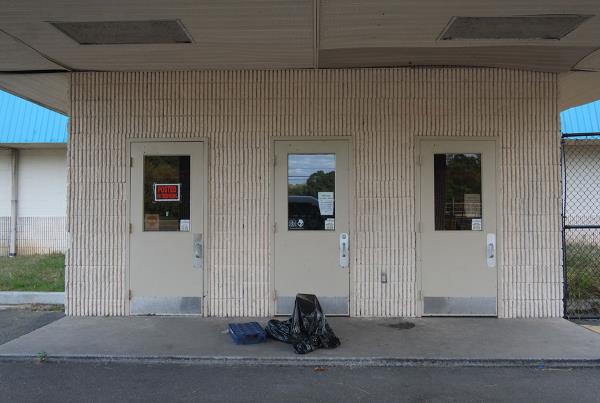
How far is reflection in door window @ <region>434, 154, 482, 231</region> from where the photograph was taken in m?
6.83

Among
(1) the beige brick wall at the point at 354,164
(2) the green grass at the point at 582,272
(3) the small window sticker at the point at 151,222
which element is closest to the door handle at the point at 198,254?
(1) the beige brick wall at the point at 354,164

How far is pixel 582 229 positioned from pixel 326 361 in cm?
934

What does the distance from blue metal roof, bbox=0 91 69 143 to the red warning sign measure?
794cm

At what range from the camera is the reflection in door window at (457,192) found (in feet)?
22.4

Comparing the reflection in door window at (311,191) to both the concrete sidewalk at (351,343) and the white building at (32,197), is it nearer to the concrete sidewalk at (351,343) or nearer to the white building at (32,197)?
the concrete sidewalk at (351,343)

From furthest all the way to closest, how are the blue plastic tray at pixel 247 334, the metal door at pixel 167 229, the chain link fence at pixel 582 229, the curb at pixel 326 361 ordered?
the chain link fence at pixel 582 229 → the metal door at pixel 167 229 → the blue plastic tray at pixel 247 334 → the curb at pixel 326 361

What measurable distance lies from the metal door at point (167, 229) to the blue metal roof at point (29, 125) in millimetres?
7850

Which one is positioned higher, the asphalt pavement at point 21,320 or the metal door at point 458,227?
the metal door at point 458,227

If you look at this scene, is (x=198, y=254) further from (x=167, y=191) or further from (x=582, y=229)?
(x=582, y=229)

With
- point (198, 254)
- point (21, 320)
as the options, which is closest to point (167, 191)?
point (198, 254)

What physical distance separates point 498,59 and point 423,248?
279 cm

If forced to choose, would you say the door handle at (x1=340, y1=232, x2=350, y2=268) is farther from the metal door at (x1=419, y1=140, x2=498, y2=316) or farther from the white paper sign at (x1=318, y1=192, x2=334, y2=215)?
the metal door at (x1=419, y1=140, x2=498, y2=316)

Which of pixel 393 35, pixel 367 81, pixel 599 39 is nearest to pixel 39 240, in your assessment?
pixel 367 81

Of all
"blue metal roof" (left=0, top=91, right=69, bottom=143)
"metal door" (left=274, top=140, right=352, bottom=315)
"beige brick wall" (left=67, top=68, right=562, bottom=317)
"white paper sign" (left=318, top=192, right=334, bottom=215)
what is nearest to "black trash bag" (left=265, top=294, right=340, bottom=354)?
"metal door" (left=274, top=140, right=352, bottom=315)
